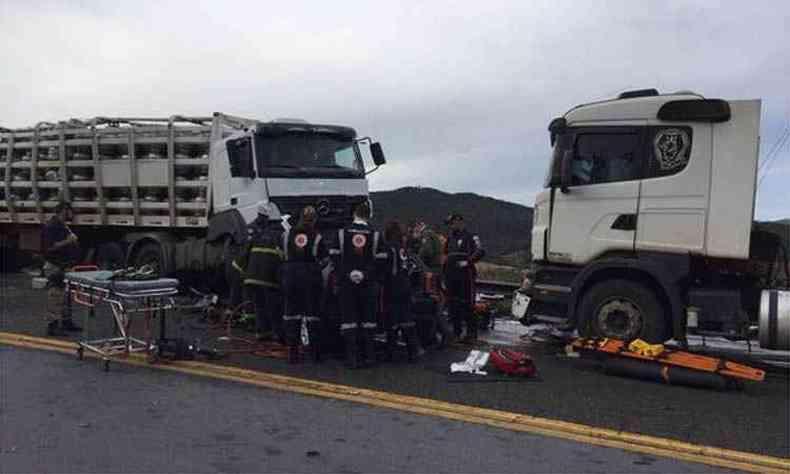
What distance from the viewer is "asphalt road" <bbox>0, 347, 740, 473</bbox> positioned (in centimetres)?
412

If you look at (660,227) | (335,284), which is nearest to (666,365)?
(660,227)

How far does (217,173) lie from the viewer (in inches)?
437

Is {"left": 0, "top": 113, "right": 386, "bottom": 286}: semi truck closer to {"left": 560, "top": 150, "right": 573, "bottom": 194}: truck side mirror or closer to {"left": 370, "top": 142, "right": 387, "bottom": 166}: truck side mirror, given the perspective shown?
{"left": 370, "top": 142, "right": 387, "bottom": 166}: truck side mirror

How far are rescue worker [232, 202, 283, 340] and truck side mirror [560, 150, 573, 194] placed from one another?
124 inches

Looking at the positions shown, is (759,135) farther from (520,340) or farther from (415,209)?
(415,209)

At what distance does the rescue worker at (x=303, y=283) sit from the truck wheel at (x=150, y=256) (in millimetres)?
5469

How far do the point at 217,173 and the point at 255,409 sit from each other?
6528 millimetres

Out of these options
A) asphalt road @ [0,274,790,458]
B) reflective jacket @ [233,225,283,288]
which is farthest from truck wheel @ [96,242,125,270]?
asphalt road @ [0,274,790,458]

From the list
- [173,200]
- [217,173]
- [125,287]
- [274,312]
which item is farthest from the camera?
[173,200]

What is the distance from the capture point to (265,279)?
775 cm

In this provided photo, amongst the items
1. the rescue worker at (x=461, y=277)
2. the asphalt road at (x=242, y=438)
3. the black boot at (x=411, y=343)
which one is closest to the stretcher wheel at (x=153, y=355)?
the asphalt road at (x=242, y=438)

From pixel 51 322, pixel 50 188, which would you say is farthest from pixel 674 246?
pixel 50 188

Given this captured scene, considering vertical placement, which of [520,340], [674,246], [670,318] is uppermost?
[674,246]

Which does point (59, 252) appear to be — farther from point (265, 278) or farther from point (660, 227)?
point (660, 227)
